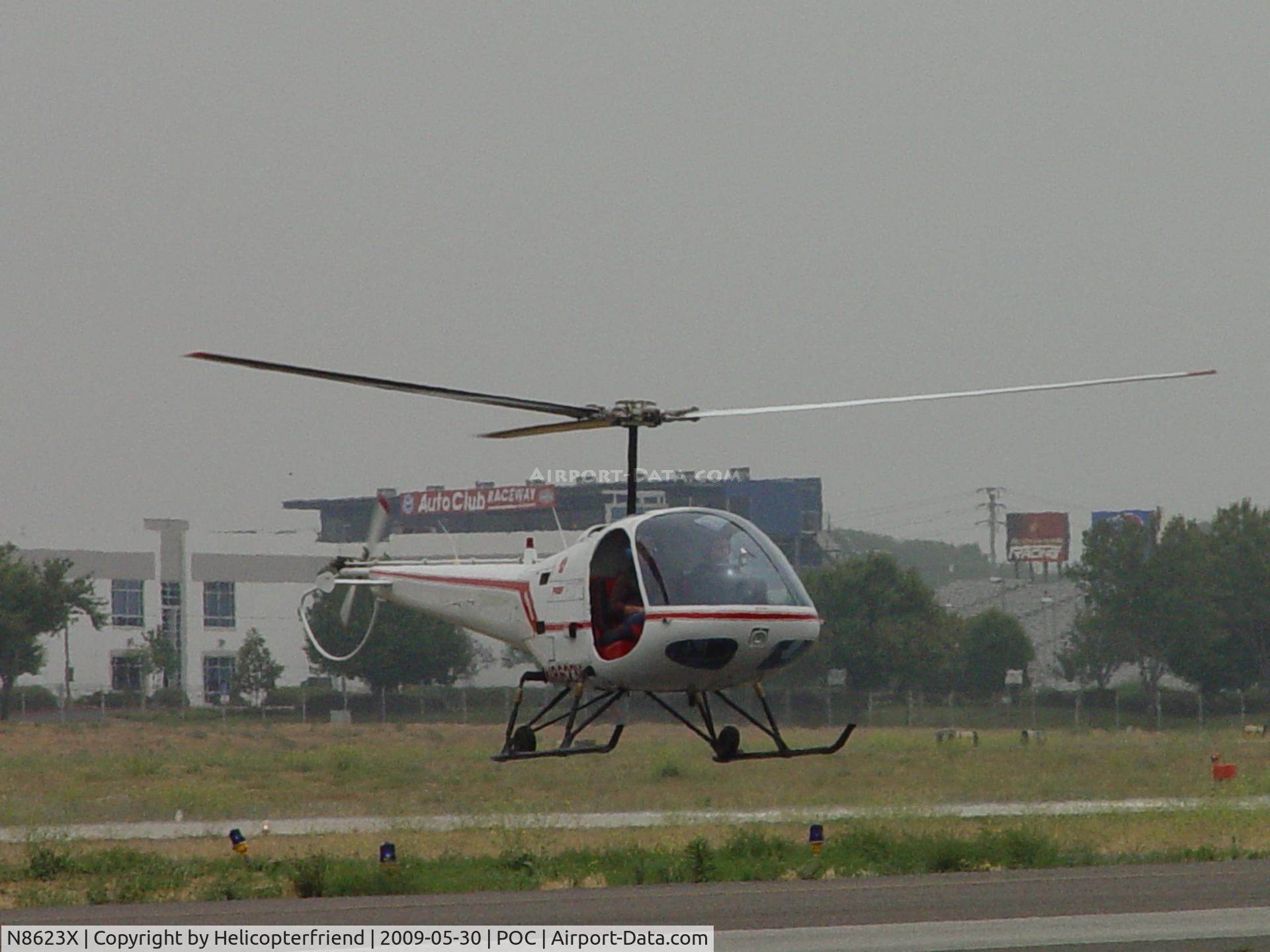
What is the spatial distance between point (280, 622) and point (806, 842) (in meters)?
88.7

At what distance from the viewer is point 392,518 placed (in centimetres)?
16025

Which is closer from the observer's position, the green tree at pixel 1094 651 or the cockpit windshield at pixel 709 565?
the cockpit windshield at pixel 709 565

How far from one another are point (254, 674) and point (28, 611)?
63.1 feet

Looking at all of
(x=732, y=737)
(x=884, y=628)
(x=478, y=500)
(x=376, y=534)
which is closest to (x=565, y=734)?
(x=732, y=737)

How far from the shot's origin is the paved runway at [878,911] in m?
17.0

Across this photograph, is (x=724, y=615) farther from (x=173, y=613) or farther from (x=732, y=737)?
(x=173, y=613)

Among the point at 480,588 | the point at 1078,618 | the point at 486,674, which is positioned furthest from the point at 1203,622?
the point at 480,588

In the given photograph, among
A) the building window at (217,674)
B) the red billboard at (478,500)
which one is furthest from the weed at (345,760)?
the red billboard at (478,500)

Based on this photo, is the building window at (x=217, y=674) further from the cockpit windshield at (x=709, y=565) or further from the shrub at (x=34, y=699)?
the cockpit windshield at (x=709, y=565)

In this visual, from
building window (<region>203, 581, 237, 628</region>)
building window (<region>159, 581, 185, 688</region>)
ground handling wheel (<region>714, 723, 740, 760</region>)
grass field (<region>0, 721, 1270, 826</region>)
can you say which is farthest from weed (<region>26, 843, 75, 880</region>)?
building window (<region>203, 581, 237, 628</region>)

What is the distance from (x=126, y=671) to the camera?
350 ft

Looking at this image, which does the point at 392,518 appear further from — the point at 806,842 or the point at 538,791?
the point at 806,842

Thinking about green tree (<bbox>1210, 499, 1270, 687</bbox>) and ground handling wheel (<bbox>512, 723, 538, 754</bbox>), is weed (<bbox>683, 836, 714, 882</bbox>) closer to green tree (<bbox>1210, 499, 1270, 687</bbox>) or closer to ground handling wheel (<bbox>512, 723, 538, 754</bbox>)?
ground handling wheel (<bbox>512, 723, 538, 754</bbox>)

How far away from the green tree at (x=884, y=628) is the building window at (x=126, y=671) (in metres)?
38.7
